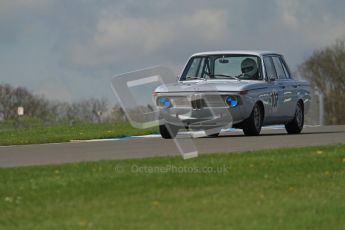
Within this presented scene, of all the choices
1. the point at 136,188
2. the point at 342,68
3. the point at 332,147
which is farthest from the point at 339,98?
the point at 136,188

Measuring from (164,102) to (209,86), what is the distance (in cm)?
100

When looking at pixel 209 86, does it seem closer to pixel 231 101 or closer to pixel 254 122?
pixel 231 101

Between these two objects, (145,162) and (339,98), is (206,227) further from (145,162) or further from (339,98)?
(339,98)

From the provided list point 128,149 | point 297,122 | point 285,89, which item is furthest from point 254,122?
point 128,149

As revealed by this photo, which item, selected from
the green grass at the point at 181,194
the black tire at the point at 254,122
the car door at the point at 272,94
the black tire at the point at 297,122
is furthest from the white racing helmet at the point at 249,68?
the green grass at the point at 181,194

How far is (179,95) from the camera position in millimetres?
20938

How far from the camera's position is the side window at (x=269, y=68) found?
22.8 meters

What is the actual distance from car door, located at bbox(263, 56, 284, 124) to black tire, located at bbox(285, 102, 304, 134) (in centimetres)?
114

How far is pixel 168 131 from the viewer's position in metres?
21.9

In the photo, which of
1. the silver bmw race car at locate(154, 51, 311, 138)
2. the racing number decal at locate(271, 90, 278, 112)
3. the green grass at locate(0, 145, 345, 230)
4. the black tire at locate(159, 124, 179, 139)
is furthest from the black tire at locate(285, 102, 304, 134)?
the green grass at locate(0, 145, 345, 230)

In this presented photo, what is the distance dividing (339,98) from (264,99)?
7107 cm

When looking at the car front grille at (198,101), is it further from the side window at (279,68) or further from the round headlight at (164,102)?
the side window at (279,68)

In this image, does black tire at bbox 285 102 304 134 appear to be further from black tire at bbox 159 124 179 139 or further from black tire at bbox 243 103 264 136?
black tire at bbox 159 124 179 139

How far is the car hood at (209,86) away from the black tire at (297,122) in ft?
8.12
